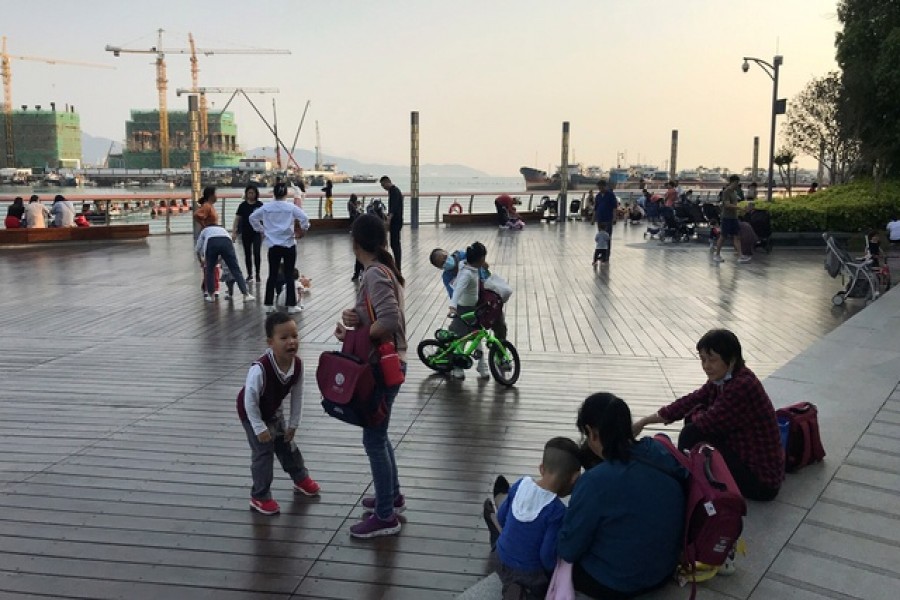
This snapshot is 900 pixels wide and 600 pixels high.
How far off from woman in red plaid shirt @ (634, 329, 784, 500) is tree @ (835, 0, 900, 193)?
21402 mm

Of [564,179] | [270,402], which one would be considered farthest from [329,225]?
[270,402]

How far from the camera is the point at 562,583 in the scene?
9.68 feet

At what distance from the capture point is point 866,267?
1063 centimetres

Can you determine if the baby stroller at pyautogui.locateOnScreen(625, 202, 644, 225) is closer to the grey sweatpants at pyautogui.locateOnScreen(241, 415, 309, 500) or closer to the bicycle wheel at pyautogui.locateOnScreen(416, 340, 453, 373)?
the bicycle wheel at pyautogui.locateOnScreen(416, 340, 453, 373)

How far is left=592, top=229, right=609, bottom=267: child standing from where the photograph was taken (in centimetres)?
1514

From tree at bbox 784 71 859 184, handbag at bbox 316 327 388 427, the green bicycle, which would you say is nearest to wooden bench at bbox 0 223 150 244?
the green bicycle

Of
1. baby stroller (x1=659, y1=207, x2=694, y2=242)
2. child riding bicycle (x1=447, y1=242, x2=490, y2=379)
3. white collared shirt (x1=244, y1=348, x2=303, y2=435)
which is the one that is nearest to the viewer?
white collared shirt (x1=244, y1=348, x2=303, y2=435)

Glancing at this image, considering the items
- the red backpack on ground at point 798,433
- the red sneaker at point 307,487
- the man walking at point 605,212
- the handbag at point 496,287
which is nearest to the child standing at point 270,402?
the red sneaker at point 307,487

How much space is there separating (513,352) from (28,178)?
413 ft

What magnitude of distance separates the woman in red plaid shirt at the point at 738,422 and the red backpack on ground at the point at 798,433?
1.64ft

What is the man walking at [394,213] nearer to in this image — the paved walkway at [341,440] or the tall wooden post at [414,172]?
the paved walkway at [341,440]

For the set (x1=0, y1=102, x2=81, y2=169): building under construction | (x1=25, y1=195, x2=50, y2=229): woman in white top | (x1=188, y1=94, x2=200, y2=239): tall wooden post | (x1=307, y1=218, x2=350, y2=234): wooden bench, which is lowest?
(x1=307, y1=218, x2=350, y2=234): wooden bench

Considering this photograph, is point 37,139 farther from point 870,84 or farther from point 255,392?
point 255,392

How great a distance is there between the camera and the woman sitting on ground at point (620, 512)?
9.26 ft
